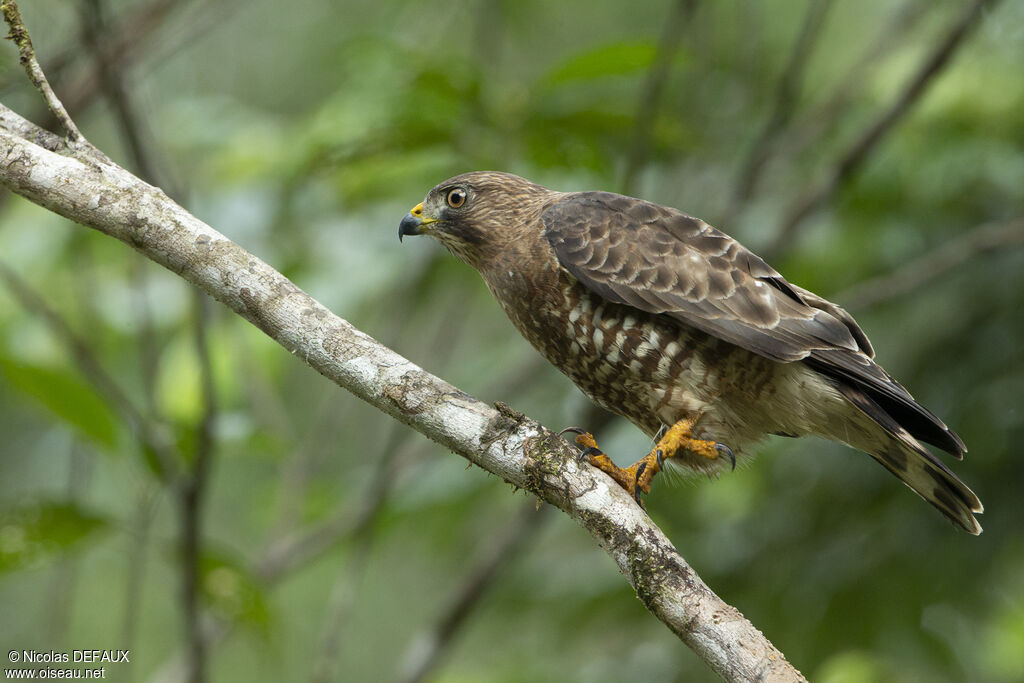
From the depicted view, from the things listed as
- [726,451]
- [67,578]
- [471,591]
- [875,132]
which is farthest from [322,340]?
[875,132]

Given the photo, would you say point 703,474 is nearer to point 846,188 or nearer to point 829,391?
point 829,391

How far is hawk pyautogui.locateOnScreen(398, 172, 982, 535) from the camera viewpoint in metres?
3.19

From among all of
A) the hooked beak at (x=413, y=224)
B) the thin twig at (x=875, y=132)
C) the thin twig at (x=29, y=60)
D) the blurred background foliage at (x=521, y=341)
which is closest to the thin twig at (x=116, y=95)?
the blurred background foliage at (x=521, y=341)

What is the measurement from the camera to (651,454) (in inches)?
124

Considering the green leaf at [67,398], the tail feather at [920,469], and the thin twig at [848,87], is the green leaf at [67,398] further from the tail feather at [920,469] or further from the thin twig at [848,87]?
the thin twig at [848,87]

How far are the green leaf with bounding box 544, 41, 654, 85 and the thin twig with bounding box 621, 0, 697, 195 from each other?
8.3 inches

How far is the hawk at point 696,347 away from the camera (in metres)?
3.19

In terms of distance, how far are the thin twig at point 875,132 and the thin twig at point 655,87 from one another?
808 mm

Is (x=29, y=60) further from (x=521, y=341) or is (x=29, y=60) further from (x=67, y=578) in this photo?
(x=521, y=341)

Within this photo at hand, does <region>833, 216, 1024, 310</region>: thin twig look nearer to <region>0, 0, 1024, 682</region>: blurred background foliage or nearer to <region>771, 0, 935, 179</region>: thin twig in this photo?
<region>0, 0, 1024, 682</region>: blurred background foliage

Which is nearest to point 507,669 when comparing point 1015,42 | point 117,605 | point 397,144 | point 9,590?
point 397,144

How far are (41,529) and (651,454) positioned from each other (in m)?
2.05

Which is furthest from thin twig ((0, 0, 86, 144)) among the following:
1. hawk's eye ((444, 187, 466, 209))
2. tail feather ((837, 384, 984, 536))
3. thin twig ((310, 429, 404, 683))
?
tail feather ((837, 384, 984, 536))

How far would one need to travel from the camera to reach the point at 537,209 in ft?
12.7
